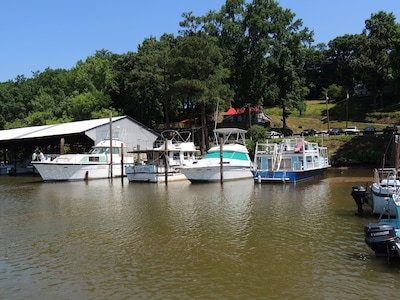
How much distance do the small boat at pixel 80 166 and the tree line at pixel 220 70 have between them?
14035 millimetres

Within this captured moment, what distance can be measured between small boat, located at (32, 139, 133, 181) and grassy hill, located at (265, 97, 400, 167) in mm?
25729

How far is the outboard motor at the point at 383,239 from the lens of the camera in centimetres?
1033

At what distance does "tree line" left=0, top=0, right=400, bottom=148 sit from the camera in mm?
51188

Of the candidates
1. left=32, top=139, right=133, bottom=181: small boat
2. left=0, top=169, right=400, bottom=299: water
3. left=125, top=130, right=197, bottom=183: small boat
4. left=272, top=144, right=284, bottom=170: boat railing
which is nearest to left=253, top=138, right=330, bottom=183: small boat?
left=272, top=144, right=284, bottom=170: boat railing

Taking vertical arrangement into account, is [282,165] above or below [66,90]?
below

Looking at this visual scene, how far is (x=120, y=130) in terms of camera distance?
47938 millimetres

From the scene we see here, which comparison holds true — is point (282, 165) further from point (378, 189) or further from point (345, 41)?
point (345, 41)

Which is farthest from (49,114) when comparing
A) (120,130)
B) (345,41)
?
(345,41)

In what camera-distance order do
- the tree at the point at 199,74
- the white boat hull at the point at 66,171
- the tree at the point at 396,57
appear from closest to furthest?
the white boat hull at the point at 66,171, the tree at the point at 396,57, the tree at the point at 199,74

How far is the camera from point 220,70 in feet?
177

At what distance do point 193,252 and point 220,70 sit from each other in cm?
4397

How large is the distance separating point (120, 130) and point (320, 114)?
42610mm

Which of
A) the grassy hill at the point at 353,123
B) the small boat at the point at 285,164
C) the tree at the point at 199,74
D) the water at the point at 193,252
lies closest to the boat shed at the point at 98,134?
the tree at the point at 199,74

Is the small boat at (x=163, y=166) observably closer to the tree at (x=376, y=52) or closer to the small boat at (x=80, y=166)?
the small boat at (x=80, y=166)
